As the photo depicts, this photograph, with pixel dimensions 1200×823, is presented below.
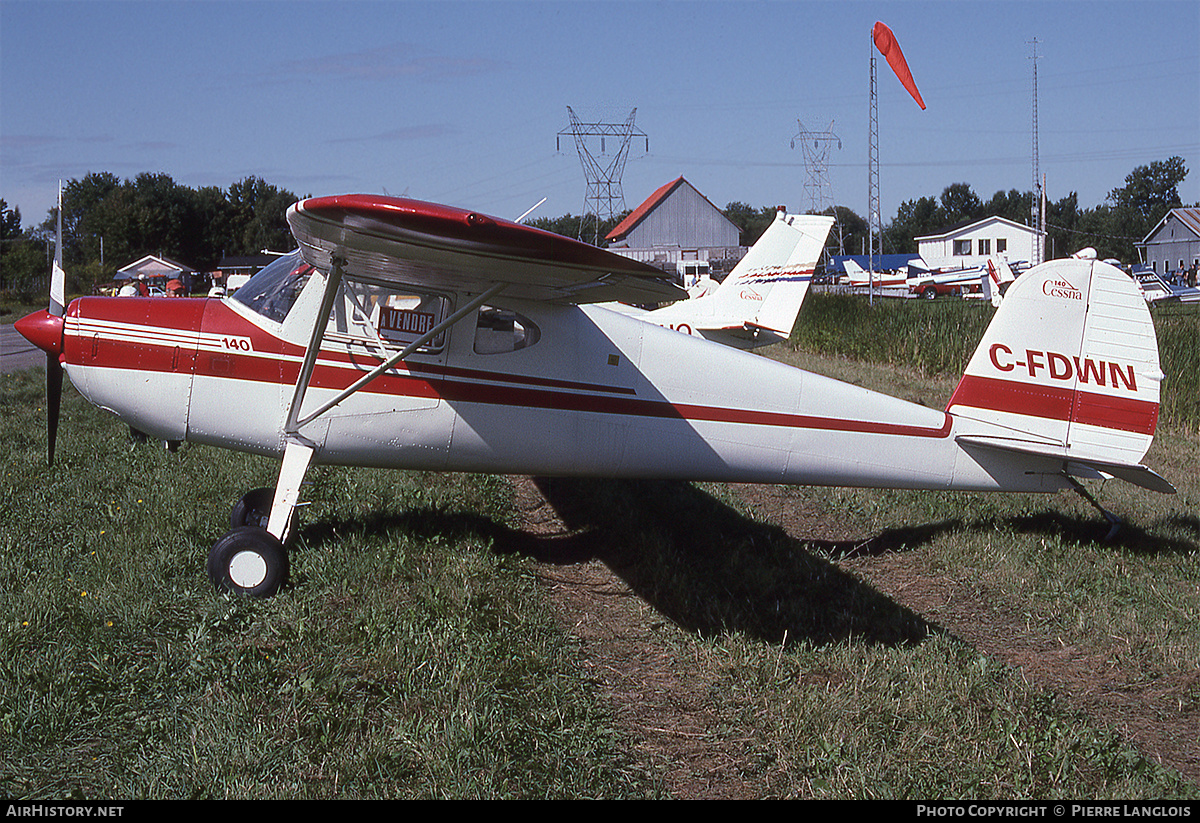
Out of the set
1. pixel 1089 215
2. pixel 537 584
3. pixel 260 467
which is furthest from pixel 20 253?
pixel 1089 215

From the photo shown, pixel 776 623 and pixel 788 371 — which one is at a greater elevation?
pixel 788 371

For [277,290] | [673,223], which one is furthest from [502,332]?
[673,223]

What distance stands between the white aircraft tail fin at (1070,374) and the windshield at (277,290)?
16.1 ft

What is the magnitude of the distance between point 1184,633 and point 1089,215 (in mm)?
110083

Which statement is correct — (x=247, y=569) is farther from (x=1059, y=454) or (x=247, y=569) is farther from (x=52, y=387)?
(x=1059, y=454)

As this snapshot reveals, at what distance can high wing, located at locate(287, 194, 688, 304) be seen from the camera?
160 inches

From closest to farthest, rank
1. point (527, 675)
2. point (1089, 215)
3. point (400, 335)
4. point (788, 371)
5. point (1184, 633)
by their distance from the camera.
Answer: point (527, 675), point (1184, 633), point (400, 335), point (788, 371), point (1089, 215)

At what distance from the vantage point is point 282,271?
6.05 metres

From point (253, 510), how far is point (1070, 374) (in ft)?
20.3

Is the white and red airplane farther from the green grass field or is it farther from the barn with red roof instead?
the barn with red roof

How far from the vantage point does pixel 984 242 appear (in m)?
83.0

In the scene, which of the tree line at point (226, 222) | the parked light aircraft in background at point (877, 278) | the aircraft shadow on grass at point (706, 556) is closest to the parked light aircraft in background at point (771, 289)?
the aircraft shadow on grass at point (706, 556)

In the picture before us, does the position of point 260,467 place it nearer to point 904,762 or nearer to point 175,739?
point 175,739

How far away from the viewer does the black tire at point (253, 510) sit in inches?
253
